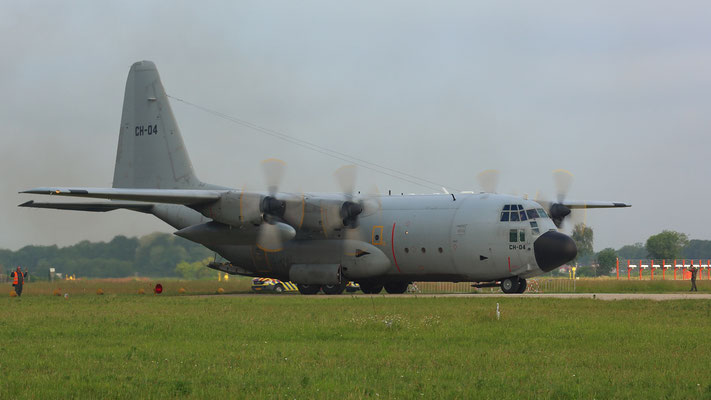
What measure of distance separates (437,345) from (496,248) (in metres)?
17.8

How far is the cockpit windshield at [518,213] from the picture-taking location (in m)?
32.3

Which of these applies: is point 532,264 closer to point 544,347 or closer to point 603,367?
point 544,347

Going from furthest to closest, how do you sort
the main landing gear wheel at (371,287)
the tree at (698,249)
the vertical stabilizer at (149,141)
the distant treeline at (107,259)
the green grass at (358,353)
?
the tree at (698,249), the distant treeline at (107,259), the vertical stabilizer at (149,141), the main landing gear wheel at (371,287), the green grass at (358,353)

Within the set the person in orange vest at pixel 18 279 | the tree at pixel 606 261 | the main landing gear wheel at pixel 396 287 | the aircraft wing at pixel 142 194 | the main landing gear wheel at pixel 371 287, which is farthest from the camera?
the tree at pixel 606 261

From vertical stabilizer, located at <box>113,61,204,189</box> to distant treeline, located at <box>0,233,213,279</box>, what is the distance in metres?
15.7

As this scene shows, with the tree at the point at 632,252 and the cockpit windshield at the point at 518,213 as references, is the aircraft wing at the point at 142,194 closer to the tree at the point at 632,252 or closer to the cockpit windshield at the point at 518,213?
the cockpit windshield at the point at 518,213

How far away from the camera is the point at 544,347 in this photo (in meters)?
14.7

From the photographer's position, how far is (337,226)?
3497 cm

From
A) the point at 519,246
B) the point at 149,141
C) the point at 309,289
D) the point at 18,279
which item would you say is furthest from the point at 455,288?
the point at 18,279

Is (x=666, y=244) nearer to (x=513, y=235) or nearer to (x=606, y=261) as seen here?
(x=606, y=261)

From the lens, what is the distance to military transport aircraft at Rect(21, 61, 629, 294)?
32219 millimetres

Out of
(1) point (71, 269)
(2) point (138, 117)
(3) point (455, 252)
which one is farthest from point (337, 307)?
(1) point (71, 269)

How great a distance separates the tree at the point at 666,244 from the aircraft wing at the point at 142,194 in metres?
85.9

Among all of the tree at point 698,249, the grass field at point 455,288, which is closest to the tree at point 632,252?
the tree at point 698,249
